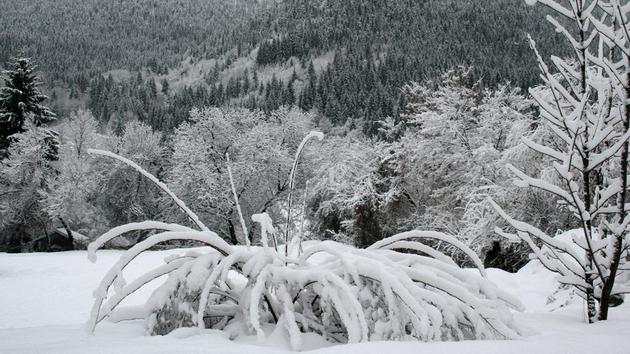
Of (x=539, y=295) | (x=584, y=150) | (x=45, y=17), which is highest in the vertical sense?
(x=45, y=17)

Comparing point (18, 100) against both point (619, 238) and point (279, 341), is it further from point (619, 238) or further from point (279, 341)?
point (619, 238)

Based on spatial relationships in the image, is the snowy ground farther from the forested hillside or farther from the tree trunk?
the forested hillside

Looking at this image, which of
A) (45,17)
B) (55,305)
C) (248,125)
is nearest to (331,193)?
(248,125)

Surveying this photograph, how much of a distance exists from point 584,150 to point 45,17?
236 metres

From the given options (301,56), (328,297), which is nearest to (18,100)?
(328,297)

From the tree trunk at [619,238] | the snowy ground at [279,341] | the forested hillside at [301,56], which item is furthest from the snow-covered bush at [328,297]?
the forested hillside at [301,56]

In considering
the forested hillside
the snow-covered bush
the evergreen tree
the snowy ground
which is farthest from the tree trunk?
the forested hillside

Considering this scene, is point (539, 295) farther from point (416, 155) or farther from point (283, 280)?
point (416, 155)

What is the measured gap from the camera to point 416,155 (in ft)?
60.4

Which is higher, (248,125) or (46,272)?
(248,125)

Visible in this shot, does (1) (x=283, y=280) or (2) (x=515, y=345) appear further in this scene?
(1) (x=283, y=280)

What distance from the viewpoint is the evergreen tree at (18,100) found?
2870 centimetres

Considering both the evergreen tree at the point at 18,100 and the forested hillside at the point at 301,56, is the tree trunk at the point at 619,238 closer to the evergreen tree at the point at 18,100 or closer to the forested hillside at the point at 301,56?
the evergreen tree at the point at 18,100

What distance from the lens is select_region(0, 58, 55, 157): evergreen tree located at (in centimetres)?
2870
